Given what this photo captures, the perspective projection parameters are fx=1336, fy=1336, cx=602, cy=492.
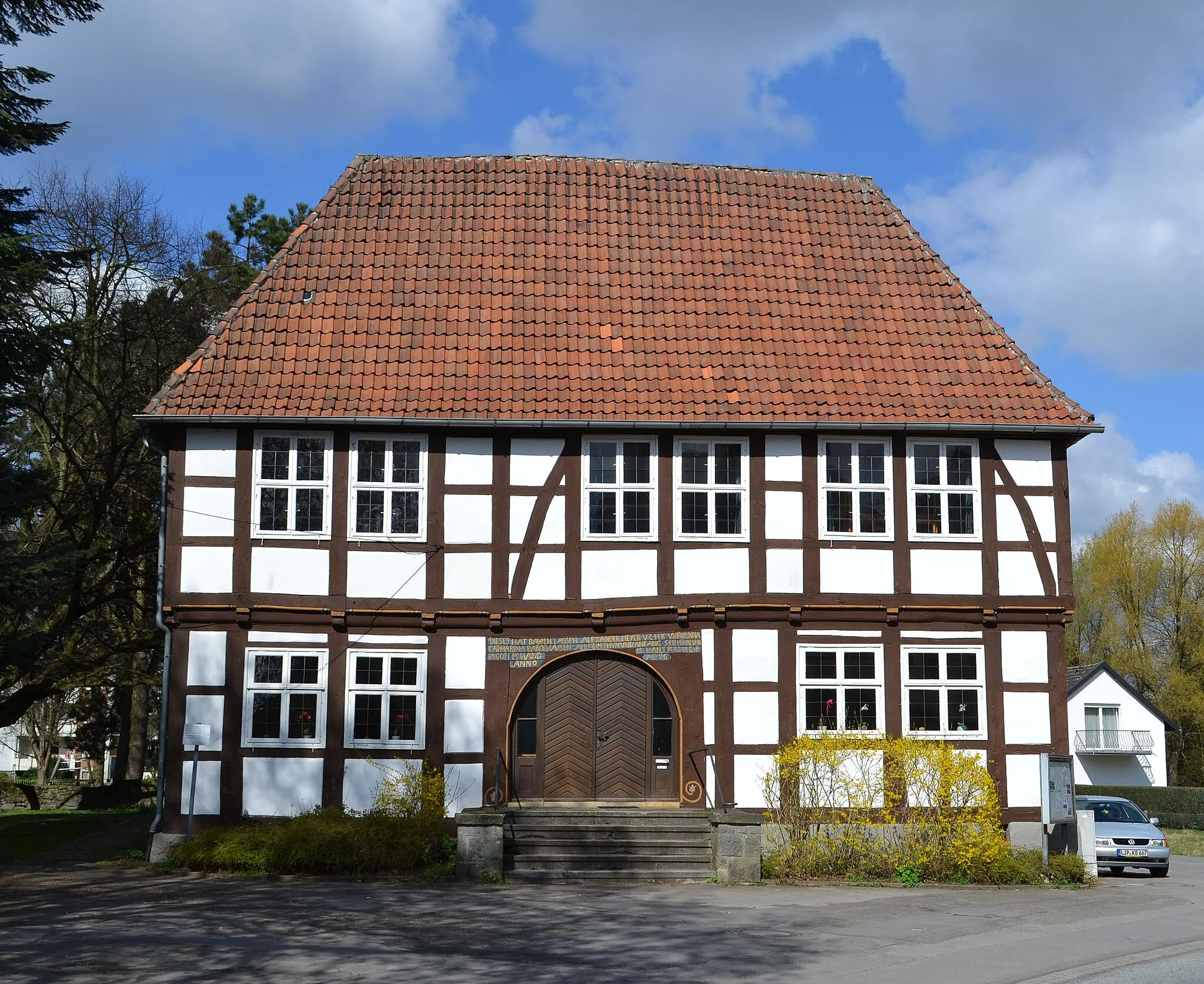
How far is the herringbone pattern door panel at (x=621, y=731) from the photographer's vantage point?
19391mm

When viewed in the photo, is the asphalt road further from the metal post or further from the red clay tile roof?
the red clay tile roof

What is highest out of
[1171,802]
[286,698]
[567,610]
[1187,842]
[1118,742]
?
[567,610]

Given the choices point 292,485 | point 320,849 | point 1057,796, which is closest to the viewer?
point 320,849

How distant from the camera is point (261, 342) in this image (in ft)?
65.6

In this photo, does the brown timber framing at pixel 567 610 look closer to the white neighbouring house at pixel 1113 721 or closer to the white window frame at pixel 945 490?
the white window frame at pixel 945 490

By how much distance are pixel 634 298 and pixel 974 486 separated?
6.01 meters

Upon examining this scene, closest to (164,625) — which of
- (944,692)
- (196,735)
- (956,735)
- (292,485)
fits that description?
(196,735)

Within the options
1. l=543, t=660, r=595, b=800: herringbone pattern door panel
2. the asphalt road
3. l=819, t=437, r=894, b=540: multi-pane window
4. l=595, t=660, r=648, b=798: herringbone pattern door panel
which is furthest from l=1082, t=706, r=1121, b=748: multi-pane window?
l=543, t=660, r=595, b=800: herringbone pattern door panel

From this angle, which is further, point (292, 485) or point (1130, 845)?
point (1130, 845)

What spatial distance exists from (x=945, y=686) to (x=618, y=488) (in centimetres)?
556

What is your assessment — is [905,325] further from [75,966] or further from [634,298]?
[75,966]

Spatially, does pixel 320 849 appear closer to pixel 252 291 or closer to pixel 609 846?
pixel 609 846

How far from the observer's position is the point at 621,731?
1950cm

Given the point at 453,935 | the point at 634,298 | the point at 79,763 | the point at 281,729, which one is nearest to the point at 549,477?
the point at 634,298
